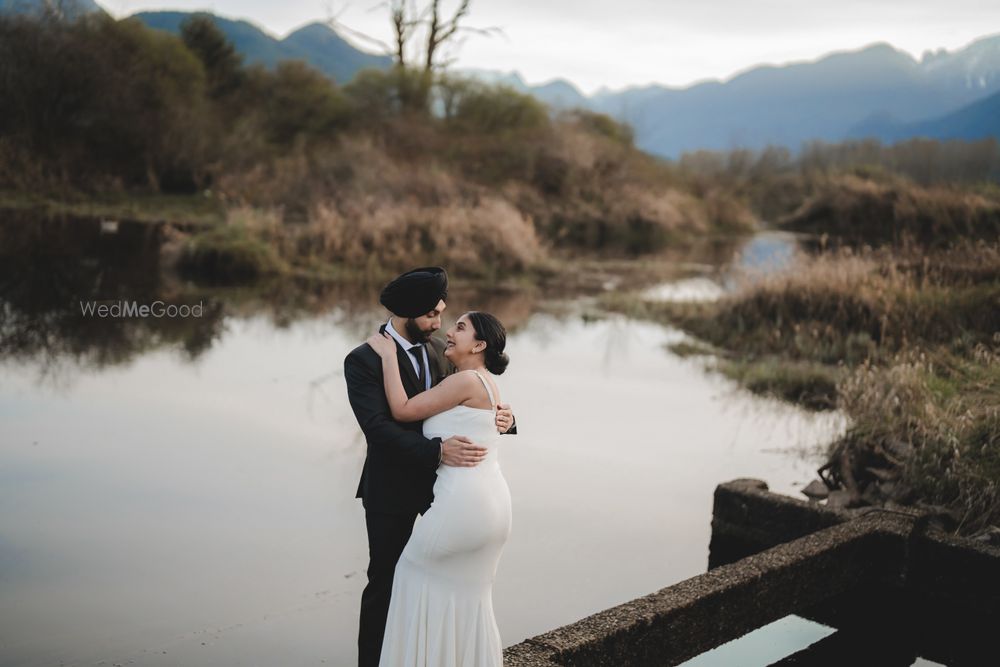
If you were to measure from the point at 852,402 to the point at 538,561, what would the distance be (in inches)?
141

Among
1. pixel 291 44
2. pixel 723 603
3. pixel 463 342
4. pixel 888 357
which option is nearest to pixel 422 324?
pixel 463 342

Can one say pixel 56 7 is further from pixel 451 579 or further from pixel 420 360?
pixel 451 579

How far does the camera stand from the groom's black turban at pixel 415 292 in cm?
396

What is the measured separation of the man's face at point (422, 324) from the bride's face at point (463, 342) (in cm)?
24

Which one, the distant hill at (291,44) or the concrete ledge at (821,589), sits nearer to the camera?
the concrete ledge at (821,589)

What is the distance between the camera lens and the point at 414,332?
13.5 ft

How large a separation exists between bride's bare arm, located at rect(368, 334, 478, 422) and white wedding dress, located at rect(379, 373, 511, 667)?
0.81 feet

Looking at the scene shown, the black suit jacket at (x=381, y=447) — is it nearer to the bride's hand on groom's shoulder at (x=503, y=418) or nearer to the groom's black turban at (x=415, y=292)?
the groom's black turban at (x=415, y=292)

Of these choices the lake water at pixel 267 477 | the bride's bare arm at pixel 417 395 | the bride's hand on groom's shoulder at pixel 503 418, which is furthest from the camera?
the lake water at pixel 267 477

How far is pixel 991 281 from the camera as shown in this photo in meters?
13.7

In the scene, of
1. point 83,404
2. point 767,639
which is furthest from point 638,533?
point 83,404

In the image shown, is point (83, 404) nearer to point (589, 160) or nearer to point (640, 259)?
point (640, 259)

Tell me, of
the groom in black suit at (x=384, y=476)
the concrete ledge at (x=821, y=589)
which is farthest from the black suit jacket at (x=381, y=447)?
the concrete ledge at (x=821, y=589)

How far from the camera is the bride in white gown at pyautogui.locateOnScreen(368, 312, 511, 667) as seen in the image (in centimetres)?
362
